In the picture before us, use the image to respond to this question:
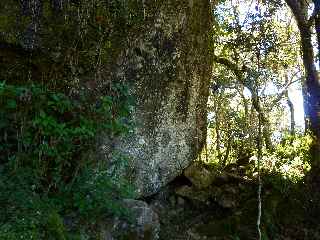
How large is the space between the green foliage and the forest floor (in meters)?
2.11

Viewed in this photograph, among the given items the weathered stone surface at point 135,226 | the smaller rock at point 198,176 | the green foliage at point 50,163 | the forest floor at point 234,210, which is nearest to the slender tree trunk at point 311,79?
the forest floor at point 234,210

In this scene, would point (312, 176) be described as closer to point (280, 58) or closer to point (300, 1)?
point (280, 58)

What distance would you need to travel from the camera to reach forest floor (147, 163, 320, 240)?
816 centimetres

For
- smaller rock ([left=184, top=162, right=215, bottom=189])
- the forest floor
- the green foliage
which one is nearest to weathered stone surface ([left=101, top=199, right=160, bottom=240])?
the green foliage

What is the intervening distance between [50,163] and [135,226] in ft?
5.20

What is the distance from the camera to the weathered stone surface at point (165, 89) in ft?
27.3

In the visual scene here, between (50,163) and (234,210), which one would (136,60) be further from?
(234,210)

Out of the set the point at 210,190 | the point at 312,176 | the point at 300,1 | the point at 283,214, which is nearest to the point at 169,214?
the point at 210,190

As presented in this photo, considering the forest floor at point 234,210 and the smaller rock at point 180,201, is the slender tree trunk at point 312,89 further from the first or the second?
the smaller rock at point 180,201

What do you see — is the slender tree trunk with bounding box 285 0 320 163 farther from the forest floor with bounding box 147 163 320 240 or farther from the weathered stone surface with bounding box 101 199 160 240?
the weathered stone surface with bounding box 101 199 160 240

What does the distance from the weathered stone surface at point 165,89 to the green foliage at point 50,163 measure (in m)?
1.42

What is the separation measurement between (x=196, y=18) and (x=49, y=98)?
4.23 metres

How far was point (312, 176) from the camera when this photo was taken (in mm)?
8992

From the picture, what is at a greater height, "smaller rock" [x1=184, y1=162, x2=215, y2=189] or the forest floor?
"smaller rock" [x1=184, y1=162, x2=215, y2=189]
